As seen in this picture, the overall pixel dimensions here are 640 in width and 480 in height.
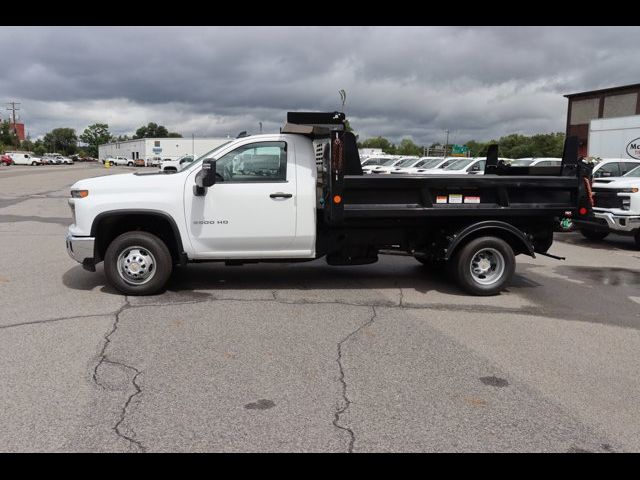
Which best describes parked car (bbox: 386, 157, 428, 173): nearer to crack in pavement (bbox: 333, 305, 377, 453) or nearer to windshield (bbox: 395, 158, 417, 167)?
windshield (bbox: 395, 158, 417, 167)

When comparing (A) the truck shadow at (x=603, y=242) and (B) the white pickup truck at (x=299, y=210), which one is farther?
(A) the truck shadow at (x=603, y=242)

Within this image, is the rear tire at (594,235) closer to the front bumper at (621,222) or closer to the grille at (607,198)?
the grille at (607,198)

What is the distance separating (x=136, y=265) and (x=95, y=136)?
7083 inches

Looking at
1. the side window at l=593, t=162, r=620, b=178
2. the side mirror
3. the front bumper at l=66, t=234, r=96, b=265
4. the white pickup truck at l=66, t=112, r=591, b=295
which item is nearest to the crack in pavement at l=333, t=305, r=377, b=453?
the white pickup truck at l=66, t=112, r=591, b=295

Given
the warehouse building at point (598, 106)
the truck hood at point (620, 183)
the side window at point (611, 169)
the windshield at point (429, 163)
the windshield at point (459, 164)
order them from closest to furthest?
1. the truck hood at point (620, 183)
2. the side window at point (611, 169)
3. the windshield at point (459, 164)
4. the windshield at point (429, 163)
5. the warehouse building at point (598, 106)

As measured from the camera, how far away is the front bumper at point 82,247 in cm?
664

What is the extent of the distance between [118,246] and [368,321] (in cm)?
318

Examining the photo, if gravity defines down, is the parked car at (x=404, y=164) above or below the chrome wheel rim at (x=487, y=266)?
above

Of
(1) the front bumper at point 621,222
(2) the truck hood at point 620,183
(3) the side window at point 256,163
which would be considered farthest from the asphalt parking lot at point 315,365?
(2) the truck hood at point 620,183

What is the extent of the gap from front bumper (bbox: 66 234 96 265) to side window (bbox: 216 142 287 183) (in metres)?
1.78

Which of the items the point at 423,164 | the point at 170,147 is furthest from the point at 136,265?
the point at 170,147

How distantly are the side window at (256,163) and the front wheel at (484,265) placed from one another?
2.54 meters

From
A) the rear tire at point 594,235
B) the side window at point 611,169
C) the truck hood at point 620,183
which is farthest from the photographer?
the side window at point 611,169

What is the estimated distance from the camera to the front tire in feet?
21.9
